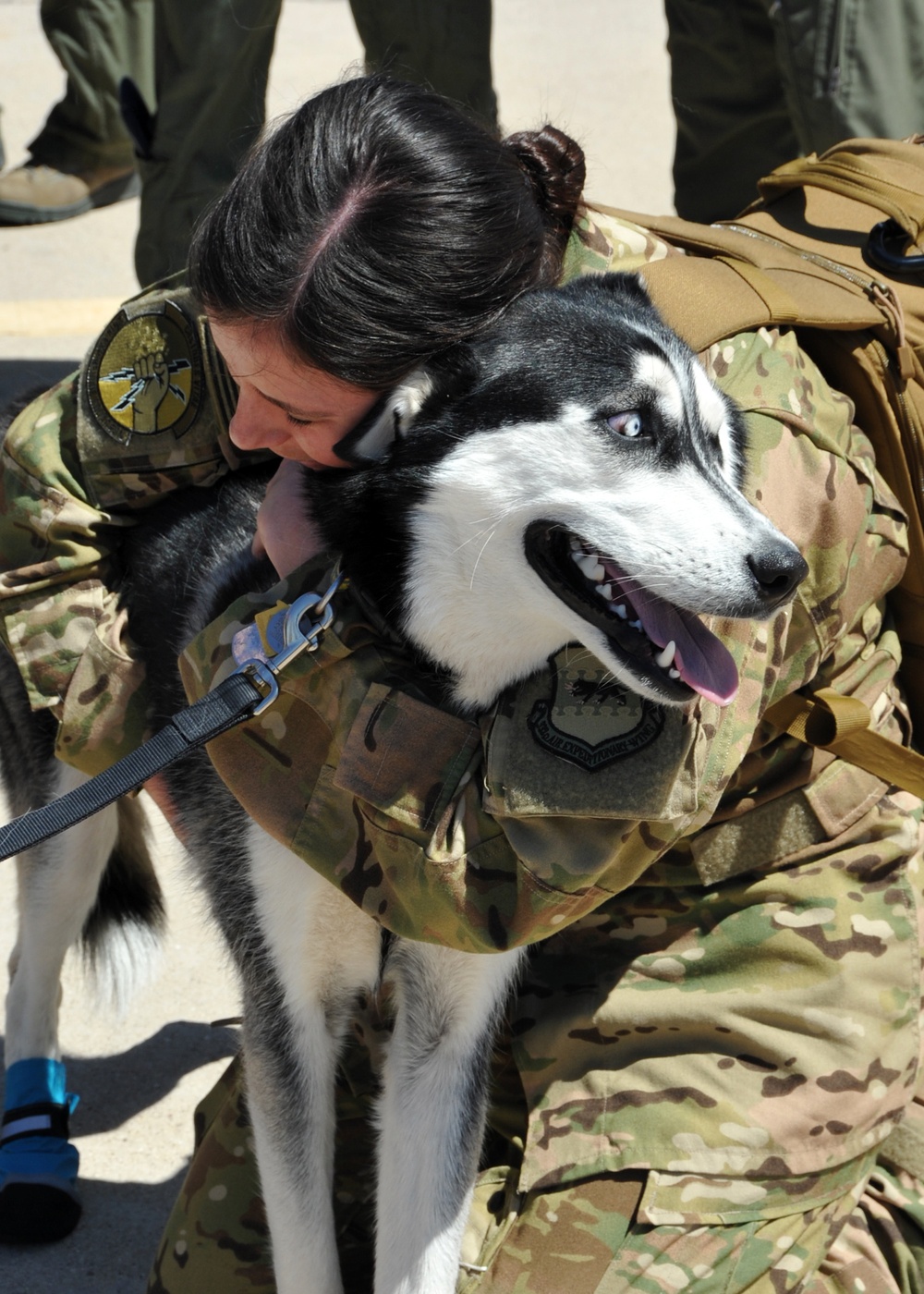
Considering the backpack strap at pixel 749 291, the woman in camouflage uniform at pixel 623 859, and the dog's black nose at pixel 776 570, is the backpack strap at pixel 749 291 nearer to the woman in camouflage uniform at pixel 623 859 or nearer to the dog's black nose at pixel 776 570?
the woman in camouflage uniform at pixel 623 859

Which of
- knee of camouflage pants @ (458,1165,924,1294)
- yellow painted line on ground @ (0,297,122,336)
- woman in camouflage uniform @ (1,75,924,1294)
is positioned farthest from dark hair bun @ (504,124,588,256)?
yellow painted line on ground @ (0,297,122,336)

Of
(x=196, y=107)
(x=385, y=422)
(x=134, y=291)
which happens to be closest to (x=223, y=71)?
(x=196, y=107)

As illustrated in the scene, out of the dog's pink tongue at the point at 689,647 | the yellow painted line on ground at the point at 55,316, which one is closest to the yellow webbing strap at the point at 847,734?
the dog's pink tongue at the point at 689,647

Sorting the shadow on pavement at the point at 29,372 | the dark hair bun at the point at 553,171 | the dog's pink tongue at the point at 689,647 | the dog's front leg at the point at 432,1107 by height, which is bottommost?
the shadow on pavement at the point at 29,372

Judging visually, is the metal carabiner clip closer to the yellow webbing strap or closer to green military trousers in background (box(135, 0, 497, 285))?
the yellow webbing strap

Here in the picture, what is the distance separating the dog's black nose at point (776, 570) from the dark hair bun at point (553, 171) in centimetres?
60

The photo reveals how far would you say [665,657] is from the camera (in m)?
1.73

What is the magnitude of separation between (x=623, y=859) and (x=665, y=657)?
0.32 metres

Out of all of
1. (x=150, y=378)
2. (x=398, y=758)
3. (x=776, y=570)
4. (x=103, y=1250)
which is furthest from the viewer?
(x=103, y=1250)

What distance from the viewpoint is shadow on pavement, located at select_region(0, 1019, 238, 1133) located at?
9.59ft

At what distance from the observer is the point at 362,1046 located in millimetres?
2436

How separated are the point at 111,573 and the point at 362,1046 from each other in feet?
2.95

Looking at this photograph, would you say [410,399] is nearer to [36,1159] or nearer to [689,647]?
[689,647]

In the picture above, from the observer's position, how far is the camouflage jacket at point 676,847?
186 centimetres
